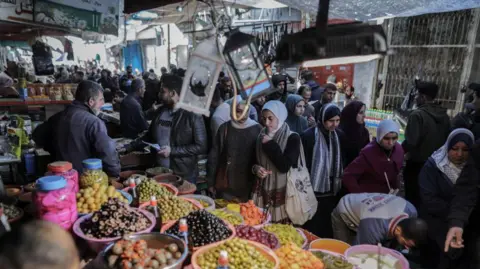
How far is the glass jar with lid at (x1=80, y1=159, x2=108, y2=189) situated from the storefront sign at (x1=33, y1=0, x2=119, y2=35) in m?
2.71

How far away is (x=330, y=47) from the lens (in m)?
1.53

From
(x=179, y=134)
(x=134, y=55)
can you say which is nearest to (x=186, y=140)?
(x=179, y=134)

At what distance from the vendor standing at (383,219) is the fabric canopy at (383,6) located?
7.16 ft

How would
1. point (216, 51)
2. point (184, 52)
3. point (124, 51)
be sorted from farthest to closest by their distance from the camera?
point (124, 51), point (184, 52), point (216, 51)

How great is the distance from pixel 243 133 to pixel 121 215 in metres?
1.70

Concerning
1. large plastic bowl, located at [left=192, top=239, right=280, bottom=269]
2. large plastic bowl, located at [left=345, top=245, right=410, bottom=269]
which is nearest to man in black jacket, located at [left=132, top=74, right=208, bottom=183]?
large plastic bowl, located at [left=192, top=239, right=280, bottom=269]

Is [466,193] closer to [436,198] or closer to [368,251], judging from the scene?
[436,198]

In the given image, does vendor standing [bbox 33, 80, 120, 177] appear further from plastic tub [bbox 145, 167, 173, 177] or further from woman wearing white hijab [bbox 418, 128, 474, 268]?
woman wearing white hijab [bbox 418, 128, 474, 268]

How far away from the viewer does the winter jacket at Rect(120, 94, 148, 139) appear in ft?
17.6

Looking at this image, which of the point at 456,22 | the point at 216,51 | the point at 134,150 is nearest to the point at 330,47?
the point at 216,51

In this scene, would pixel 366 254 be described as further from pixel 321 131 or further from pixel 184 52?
pixel 184 52

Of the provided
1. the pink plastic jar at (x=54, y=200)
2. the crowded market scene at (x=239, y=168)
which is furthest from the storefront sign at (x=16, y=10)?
the pink plastic jar at (x=54, y=200)

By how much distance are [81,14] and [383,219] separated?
14.5ft

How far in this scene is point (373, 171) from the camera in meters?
3.31
